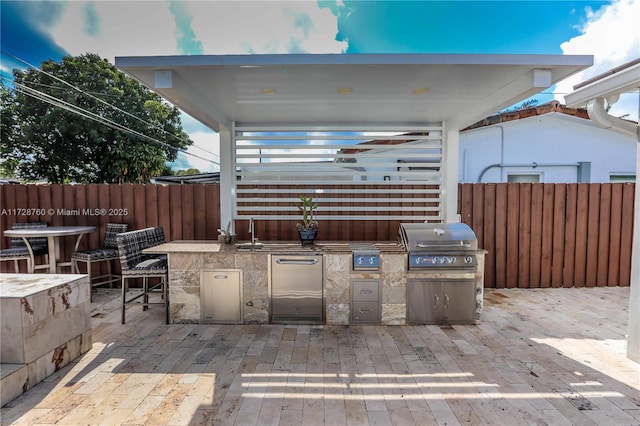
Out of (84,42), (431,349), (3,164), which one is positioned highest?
(84,42)

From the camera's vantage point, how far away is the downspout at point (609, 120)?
2.64 meters

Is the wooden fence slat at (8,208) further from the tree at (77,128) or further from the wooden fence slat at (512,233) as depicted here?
the tree at (77,128)

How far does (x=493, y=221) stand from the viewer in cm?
470

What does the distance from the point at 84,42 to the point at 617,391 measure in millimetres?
17000

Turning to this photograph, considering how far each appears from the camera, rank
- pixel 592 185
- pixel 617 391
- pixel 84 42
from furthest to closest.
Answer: pixel 84 42 → pixel 592 185 → pixel 617 391

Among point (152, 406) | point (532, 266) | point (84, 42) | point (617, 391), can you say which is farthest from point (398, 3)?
point (84, 42)

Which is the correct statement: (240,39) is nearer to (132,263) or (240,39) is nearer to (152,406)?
(132,263)

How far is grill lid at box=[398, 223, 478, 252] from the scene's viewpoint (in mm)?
3322

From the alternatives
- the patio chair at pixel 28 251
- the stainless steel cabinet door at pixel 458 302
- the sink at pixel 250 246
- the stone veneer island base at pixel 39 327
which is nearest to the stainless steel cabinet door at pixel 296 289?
the sink at pixel 250 246

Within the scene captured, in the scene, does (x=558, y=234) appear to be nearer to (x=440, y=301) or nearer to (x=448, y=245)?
(x=448, y=245)

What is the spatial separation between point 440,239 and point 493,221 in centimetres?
191

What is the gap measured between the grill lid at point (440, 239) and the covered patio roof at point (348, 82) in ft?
4.68

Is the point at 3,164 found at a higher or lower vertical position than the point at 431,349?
Answer: higher

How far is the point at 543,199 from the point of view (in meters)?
4.66
